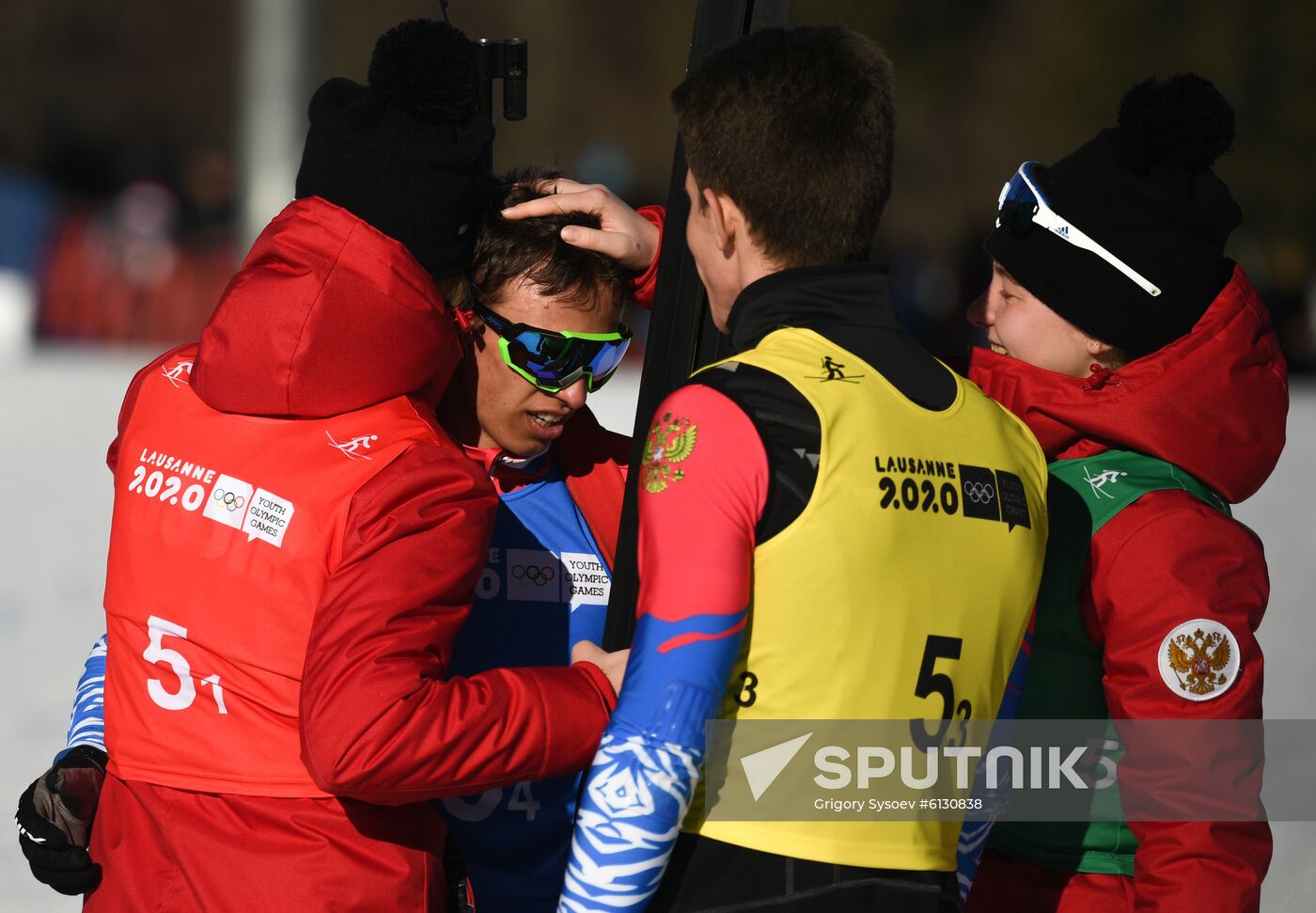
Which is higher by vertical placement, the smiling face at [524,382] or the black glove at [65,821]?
the smiling face at [524,382]

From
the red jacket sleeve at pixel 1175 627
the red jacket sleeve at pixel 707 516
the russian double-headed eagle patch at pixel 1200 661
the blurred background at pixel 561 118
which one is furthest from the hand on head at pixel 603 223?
the blurred background at pixel 561 118

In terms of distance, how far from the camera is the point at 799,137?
176 cm

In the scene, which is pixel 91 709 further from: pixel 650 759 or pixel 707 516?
pixel 707 516

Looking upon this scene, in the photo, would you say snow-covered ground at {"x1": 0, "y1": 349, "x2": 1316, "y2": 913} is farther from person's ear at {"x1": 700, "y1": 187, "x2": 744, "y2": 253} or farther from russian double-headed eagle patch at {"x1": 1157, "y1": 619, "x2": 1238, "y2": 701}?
person's ear at {"x1": 700, "y1": 187, "x2": 744, "y2": 253}

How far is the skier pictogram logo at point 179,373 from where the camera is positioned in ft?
7.05

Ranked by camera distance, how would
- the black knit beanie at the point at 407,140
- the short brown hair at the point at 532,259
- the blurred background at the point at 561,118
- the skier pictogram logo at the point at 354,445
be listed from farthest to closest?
the blurred background at the point at 561,118, the short brown hair at the point at 532,259, the black knit beanie at the point at 407,140, the skier pictogram logo at the point at 354,445

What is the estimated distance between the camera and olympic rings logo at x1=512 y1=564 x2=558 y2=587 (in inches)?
96.0

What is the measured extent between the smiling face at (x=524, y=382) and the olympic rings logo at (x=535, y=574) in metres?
0.20

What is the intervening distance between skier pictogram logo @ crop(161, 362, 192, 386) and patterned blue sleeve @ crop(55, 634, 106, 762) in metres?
0.42

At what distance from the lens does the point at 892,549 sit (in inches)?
67.5

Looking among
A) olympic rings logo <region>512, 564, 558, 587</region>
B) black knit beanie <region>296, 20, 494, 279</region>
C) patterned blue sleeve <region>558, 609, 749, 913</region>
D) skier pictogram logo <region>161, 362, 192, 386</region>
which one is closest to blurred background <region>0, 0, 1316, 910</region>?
olympic rings logo <region>512, 564, 558, 587</region>

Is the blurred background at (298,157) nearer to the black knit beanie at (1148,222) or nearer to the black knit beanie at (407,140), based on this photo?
the black knit beanie at (1148,222)

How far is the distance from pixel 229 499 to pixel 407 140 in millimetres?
563

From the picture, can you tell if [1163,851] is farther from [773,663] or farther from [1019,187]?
[1019,187]
